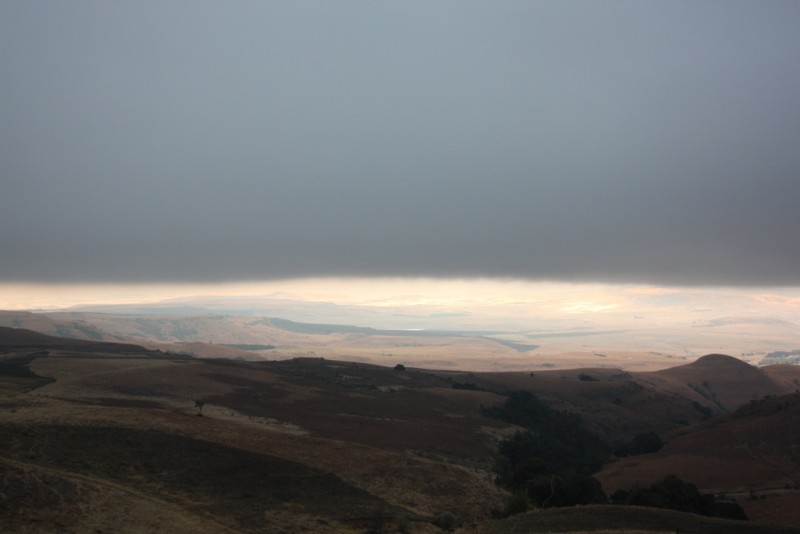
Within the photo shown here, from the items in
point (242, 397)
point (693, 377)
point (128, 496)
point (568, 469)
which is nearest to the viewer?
point (128, 496)

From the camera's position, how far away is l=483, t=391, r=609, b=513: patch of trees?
3247cm

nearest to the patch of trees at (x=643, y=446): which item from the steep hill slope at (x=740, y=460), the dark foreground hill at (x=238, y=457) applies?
the steep hill slope at (x=740, y=460)

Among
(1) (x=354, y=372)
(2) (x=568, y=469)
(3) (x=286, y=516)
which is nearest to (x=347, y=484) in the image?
(3) (x=286, y=516)

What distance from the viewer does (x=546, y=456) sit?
53.2 m

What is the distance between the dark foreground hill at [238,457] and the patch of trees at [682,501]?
6027mm

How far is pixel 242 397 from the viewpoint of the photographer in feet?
188

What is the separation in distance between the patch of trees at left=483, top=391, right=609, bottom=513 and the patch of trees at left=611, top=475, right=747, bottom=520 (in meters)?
2.56

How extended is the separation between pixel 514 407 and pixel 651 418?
25.1 meters

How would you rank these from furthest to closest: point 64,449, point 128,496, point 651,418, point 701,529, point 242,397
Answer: point 651,418 → point 242,397 → point 64,449 → point 128,496 → point 701,529

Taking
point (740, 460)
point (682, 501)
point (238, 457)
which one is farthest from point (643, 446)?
point (238, 457)

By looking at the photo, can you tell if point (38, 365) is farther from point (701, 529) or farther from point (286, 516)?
point (701, 529)

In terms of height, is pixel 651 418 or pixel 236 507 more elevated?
pixel 236 507

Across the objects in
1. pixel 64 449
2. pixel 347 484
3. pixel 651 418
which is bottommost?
pixel 651 418

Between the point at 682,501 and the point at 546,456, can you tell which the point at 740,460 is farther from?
the point at 682,501
